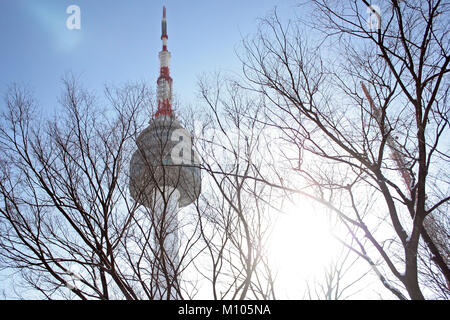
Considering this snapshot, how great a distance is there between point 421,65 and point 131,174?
4.87m

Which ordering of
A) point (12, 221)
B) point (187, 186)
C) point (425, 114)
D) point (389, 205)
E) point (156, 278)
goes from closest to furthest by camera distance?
point (425, 114) → point (389, 205) → point (12, 221) → point (156, 278) → point (187, 186)

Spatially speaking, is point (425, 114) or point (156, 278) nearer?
point (425, 114)

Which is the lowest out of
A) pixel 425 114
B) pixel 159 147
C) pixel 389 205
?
pixel 389 205

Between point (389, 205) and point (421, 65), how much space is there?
180cm

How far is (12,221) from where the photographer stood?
15.2 ft
